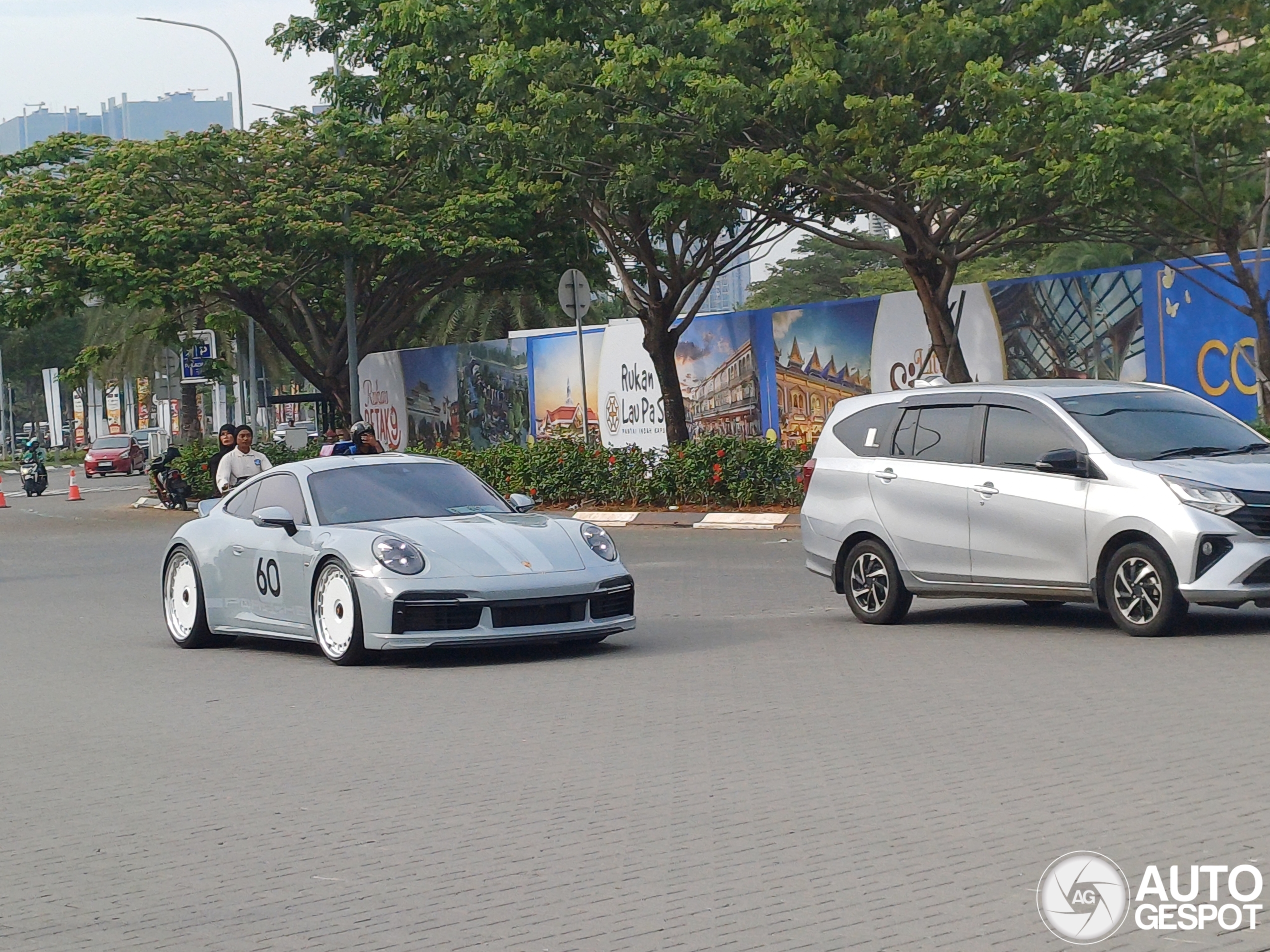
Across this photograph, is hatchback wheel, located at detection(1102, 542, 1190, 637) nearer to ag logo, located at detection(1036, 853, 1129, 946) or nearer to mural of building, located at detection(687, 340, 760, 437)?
ag logo, located at detection(1036, 853, 1129, 946)

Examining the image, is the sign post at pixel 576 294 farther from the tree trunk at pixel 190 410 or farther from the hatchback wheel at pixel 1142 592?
the tree trunk at pixel 190 410

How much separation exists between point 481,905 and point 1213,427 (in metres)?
8.16

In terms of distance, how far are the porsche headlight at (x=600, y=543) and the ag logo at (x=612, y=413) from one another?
22.8 meters

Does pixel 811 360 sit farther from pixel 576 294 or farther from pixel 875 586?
pixel 875 586

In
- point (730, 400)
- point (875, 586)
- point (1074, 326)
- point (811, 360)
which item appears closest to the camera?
point (875, 586)

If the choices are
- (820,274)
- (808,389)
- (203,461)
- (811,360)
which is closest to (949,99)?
(811,360)

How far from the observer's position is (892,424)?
44.1 feet

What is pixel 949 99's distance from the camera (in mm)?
23281

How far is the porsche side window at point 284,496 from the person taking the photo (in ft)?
41.5

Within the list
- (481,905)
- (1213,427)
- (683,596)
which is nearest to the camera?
(481,905)

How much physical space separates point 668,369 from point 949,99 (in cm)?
844

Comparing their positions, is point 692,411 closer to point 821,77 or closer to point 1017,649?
point 821,77

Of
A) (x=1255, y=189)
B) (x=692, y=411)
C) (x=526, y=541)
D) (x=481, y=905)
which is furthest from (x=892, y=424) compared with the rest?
(x=692, y=411)

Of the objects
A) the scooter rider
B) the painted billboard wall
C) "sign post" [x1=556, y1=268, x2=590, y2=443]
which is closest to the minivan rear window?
the painted billboard wall
